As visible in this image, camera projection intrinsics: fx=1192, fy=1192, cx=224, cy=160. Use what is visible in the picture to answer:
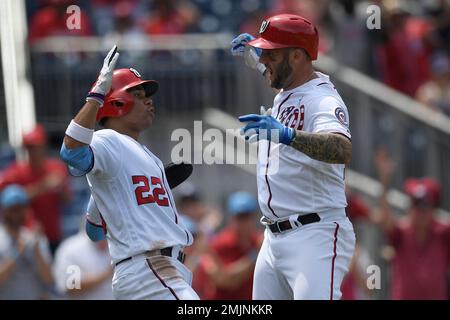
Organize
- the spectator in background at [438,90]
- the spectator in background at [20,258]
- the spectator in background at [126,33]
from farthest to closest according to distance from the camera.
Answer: the spectator in background at [438,90] → the spectator in background at [126,33] → the spectator in background at [20,258]

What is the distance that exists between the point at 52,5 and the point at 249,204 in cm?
457

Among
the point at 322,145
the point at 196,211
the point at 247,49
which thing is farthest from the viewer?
the point at 196,211

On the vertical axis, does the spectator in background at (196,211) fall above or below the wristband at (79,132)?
below

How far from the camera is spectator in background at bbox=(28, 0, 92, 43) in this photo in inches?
498

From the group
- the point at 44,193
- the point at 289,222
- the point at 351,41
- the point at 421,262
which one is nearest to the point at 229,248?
the point at 421,262

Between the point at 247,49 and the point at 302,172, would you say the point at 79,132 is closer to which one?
the point at 302,172

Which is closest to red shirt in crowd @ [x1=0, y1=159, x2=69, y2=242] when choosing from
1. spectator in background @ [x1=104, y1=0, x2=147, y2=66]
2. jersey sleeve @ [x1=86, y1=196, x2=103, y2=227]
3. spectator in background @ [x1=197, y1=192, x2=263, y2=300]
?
spectator in background @ [x1=104, y1=0, x2=147, y2=66]

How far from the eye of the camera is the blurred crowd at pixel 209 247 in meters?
9.76

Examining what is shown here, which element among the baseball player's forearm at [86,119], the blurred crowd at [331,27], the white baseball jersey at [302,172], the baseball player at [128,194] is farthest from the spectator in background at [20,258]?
the baseball player's forearm at [86,119]

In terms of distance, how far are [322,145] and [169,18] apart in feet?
24.7

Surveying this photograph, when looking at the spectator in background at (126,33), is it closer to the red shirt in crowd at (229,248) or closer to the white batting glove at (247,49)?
the red shirt in crowd at (229,248)

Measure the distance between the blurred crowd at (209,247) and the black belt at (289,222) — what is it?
271 centimetres

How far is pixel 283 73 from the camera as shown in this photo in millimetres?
6949

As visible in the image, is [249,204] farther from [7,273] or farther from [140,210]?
[140,210]
